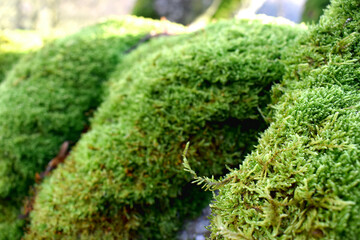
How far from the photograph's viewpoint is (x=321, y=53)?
1692mm

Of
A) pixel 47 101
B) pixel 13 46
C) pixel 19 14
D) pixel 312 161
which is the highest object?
pixel 312 161

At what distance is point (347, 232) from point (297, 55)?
130 cm

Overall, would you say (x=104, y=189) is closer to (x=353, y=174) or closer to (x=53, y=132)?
(x=53, y=132)

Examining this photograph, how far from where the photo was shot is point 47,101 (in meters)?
2.96

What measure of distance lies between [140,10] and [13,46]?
10.8 feet

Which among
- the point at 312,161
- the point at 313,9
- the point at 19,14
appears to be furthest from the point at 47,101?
the point at 19,14

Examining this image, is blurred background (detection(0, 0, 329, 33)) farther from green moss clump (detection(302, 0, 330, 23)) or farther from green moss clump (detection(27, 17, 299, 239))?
green moss clump (detection(27, 17, 299, 239))

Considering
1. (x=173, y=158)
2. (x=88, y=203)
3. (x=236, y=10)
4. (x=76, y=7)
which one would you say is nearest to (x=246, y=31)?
(x=173, y=158)

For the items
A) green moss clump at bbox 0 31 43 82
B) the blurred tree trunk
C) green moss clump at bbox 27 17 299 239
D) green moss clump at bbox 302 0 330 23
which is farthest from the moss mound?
the blurred tree trunk

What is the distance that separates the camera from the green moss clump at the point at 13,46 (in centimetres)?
432

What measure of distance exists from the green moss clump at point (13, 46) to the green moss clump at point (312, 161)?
430 centimetres

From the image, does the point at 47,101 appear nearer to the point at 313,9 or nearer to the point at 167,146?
the point at 167,146

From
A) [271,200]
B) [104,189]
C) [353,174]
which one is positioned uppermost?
[353,174]

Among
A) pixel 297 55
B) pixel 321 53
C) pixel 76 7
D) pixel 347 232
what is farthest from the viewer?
pixel 76 7
